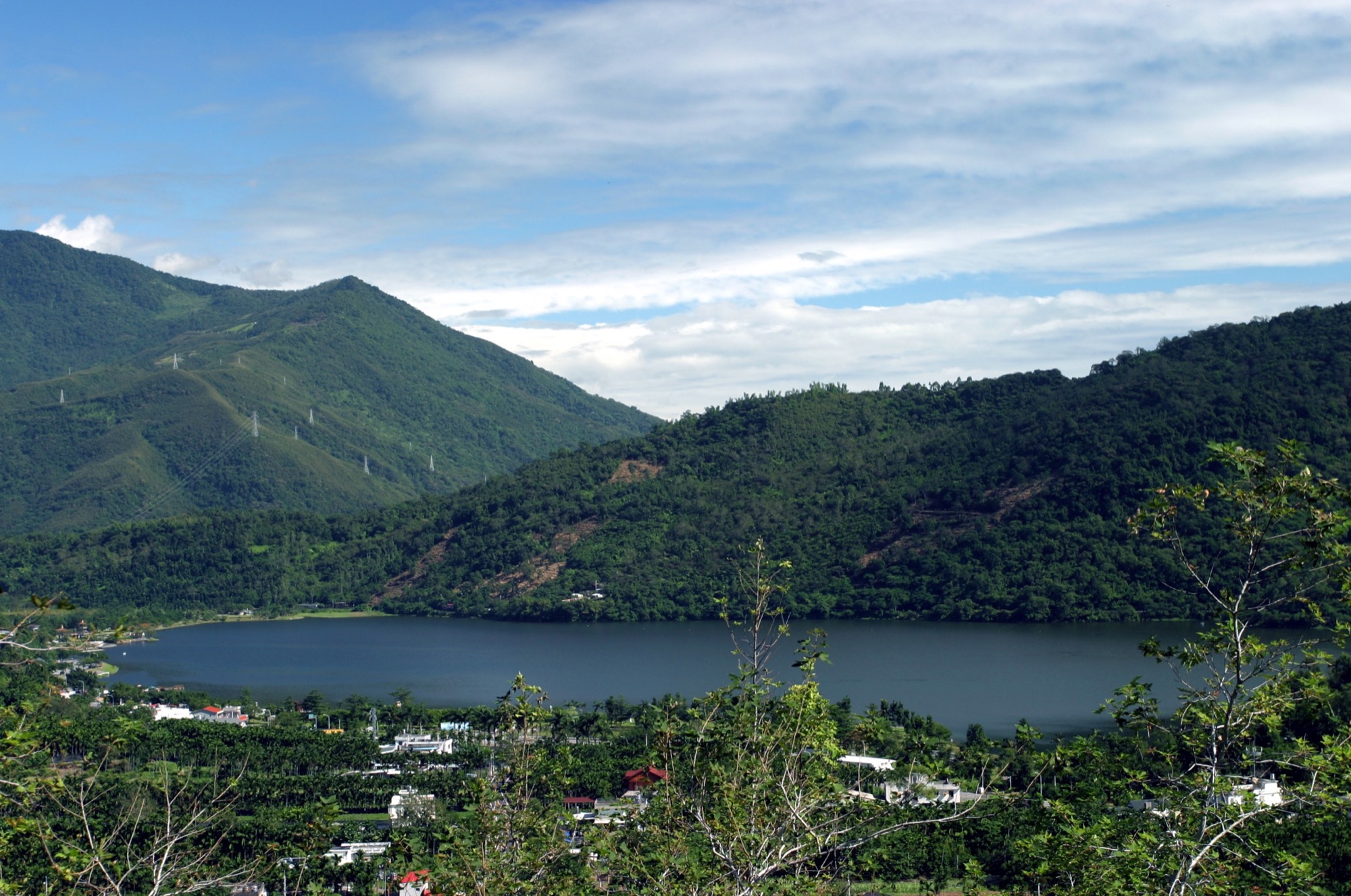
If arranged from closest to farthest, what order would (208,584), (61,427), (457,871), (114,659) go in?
(457,871)
(114,659)
(208,584)
(61,427)

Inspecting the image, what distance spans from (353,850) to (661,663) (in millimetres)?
35037

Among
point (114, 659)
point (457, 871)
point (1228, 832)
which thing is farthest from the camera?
point (114, 659)

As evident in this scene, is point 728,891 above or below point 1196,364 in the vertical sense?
below

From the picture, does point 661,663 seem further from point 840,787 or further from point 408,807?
point 840,787

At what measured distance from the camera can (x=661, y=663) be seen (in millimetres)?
62625

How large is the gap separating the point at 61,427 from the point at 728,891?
159617mm

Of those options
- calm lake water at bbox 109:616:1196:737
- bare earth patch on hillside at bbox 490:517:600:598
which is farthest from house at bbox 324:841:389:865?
bare earth patch on hillside at bbox 490:517:600:598

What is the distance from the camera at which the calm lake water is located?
5016 cm

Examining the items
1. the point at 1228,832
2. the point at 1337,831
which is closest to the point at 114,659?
the point at 1337,831

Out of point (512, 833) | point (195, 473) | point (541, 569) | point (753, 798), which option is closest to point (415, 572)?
point (541, 569)

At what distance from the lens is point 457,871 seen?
9.02 meters

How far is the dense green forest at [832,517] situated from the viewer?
75.7 meters

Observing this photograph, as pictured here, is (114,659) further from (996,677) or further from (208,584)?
(996,677)

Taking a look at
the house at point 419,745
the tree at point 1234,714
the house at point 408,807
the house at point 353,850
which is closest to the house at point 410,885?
the house at point 353,850
